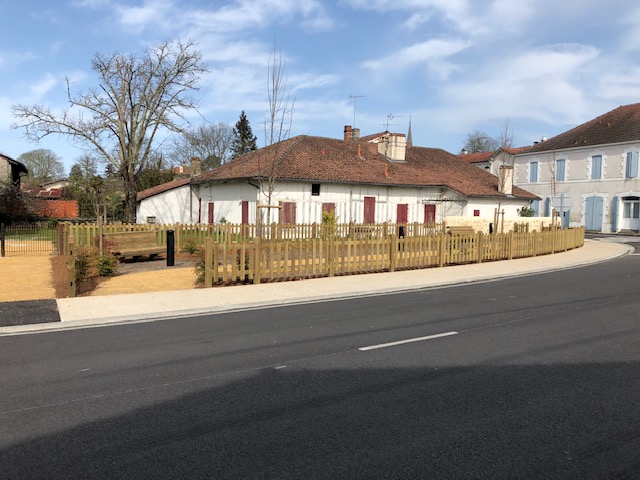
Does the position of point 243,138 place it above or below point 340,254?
above

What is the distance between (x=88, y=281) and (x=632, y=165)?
134 feet

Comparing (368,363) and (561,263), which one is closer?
(368,363)

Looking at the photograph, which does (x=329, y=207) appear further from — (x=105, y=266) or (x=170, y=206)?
(x=105, y=266)

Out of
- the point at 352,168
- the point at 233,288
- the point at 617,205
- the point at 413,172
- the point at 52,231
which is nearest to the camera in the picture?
the point at 233,288

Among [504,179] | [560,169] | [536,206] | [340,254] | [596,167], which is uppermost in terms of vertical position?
[560,169]

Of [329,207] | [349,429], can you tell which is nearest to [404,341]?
[349,429]

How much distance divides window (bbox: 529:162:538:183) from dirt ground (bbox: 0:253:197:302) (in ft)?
131

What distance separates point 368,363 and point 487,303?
4.96 meters

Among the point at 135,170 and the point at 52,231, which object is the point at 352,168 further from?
the point at 52,231

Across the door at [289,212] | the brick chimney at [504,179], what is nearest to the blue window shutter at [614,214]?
the brick chimney at [504,179]

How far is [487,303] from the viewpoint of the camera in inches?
388

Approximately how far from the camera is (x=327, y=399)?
4633 mm

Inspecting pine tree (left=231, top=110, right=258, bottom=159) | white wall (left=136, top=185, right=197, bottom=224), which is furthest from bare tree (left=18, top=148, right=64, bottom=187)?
white wall (left=136, top=185, right=197, bottom=224)

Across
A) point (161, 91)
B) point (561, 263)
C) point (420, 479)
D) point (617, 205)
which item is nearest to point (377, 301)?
point (420, 479)
